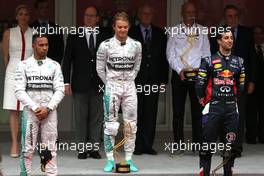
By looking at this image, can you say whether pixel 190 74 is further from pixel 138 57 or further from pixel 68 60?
pixel 68 60

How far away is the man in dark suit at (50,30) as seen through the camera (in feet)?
36.9

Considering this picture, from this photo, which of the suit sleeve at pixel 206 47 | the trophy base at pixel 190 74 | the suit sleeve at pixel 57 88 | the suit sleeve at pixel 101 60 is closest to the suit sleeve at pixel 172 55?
the trophy base at pixel 190 74

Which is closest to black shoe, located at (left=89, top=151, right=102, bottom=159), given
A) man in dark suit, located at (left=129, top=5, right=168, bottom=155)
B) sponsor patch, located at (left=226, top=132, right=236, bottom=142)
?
man in dark suit, located at (left=129, top=5, right=168, bottom=155)

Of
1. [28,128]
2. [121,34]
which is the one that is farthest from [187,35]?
[28,128]

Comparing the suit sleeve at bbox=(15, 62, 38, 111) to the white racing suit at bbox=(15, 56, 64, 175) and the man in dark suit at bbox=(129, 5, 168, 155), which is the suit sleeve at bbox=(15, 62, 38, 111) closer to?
the white racing suit at bbox=(15, 56, 64, 175)

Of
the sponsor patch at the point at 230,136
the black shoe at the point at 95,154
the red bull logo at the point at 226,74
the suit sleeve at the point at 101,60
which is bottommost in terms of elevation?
the black shoe at the point at 95,154

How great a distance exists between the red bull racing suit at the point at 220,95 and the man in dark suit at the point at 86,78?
1.93 m

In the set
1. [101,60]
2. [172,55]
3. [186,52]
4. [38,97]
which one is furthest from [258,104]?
[38,97]

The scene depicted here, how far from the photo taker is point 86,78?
10.8 metres

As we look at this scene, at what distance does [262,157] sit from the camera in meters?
11.3

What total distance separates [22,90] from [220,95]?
2.32m

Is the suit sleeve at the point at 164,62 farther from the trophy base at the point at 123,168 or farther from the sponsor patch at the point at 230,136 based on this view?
the sponsor patch at the point at 230,136

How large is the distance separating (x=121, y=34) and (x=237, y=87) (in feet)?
5.32

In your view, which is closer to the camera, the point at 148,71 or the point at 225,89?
the point at 225,89
